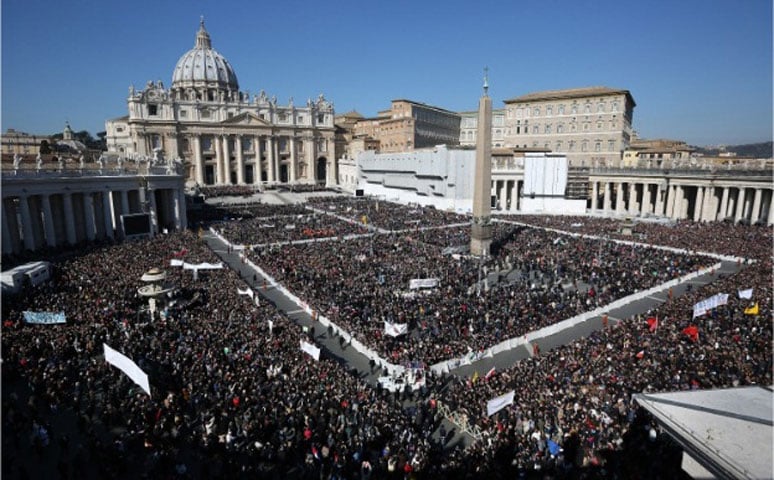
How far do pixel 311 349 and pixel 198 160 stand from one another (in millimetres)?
77803

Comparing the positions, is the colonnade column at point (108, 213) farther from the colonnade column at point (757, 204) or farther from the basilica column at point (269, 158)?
the colonnade column at point (757, 204)

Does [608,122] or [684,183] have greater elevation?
[608,122]

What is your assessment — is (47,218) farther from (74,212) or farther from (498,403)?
(498,403)

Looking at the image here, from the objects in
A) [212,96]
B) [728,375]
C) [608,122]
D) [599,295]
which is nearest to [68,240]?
[599,295]

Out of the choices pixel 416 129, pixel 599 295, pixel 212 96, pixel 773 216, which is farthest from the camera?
pixel 212 96

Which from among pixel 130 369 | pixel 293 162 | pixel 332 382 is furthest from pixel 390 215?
pixel 293 162

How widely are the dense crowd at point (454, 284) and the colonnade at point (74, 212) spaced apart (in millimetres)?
15525

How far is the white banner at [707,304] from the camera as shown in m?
17.5

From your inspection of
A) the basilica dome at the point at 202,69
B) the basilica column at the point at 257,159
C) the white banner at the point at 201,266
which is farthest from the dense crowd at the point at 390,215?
the basilica dome at the point at 202,69

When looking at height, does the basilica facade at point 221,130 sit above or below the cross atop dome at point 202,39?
below

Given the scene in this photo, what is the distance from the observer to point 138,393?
12.7 meters

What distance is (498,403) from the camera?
39.0 ft

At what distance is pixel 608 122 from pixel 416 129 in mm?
38591

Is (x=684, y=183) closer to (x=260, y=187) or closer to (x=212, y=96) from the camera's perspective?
(x=260, y=187)
